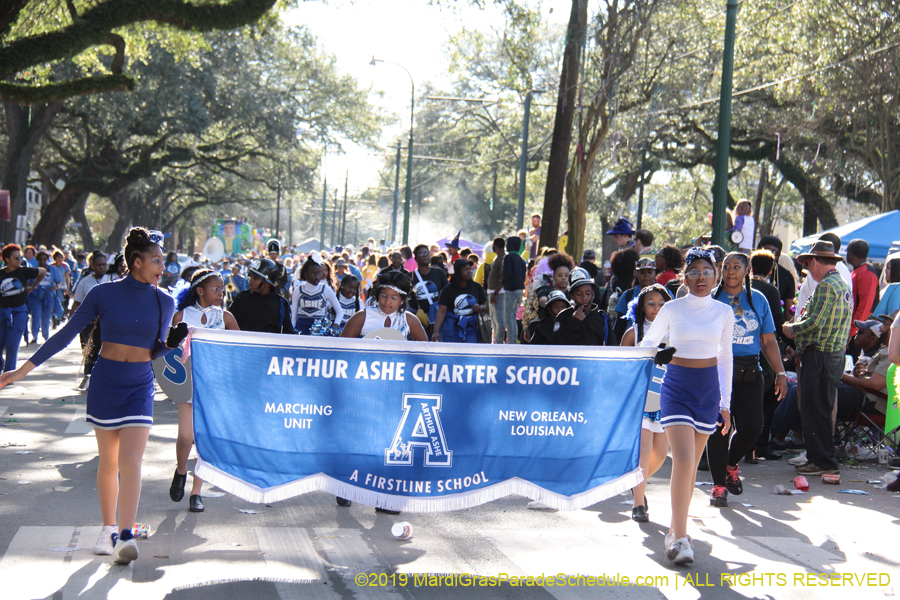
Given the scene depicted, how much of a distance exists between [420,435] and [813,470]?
17.2ft

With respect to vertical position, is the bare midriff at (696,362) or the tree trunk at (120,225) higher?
the tree trunk at (120,225)

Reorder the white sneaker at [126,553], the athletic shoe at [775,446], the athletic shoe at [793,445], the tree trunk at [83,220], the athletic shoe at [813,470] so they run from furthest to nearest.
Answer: the tree trunk at [83,220], the athletic shoe at [793,445], the athletic shoe at [775,446], the athletic shoe at [813,470], the white sneaker at [126,553]

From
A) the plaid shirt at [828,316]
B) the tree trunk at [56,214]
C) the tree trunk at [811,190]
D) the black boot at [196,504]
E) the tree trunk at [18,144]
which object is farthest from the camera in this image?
the tree trunk at [56,214]

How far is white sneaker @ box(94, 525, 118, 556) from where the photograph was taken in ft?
18.3

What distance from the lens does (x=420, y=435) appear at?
5711mm

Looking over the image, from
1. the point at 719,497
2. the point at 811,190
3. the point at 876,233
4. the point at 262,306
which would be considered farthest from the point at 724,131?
the point at 811,190

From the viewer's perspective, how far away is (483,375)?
5.79m

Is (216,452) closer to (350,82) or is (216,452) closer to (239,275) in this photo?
(239,275)

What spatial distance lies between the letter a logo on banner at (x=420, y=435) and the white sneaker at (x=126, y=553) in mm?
1555

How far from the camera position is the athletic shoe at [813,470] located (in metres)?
9.18

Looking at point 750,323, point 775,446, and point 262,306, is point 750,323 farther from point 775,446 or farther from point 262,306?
point 262,306

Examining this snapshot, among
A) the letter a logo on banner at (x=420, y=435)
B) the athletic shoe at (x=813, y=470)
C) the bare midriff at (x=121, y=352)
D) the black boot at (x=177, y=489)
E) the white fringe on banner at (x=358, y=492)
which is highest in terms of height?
the bare midriff at (x=121, y=352)

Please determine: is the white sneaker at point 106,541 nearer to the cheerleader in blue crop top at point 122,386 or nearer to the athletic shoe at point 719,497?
the cheerleader in blue crop top at point 122,386

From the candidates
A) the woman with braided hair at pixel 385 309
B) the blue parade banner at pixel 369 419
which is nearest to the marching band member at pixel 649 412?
the blue parade banner at pixel 369 419
